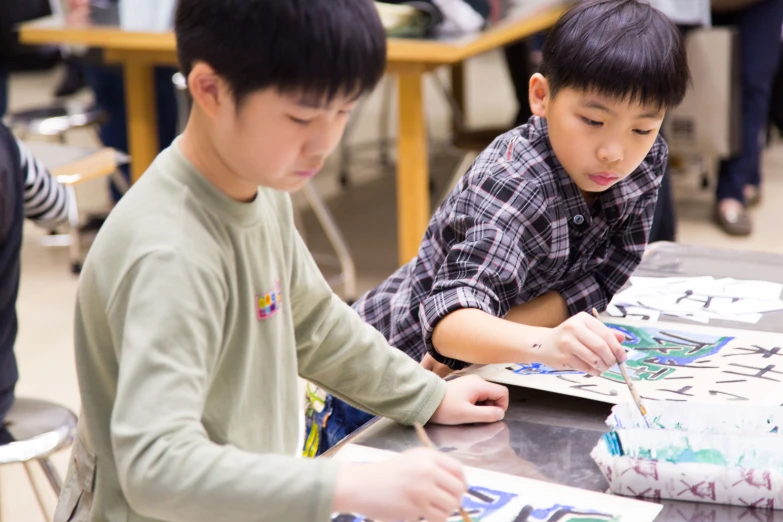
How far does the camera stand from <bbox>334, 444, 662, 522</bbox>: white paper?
0.82 m

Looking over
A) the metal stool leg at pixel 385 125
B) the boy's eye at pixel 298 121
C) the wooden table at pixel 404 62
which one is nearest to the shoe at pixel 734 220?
the wooden table at pixel 404 62

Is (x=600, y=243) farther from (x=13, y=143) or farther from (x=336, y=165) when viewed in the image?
(x=336, y=165)

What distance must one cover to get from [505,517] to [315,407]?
0.50 meters


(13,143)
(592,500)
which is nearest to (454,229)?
(592,500)

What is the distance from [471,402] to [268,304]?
0.26m

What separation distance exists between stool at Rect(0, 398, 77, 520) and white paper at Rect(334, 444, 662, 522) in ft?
2.44

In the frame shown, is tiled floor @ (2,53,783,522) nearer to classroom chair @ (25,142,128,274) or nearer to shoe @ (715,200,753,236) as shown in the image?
shoe @ (715,200,753,236)

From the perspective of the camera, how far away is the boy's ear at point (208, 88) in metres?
0.75

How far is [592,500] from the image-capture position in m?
0.85

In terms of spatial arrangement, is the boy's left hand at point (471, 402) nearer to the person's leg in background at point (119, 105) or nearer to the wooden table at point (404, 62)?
the wooden table at point (404, 62)

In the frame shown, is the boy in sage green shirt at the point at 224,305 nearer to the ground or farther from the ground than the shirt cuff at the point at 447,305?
farther from the ground

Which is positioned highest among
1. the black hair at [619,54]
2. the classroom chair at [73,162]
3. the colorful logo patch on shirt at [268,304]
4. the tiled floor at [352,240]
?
the black hair at [619,54]

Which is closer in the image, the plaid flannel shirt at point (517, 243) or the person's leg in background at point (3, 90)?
the plaid flannel shirt at point (517, 243)

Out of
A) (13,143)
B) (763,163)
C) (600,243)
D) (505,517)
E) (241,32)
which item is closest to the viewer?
(241,32)
